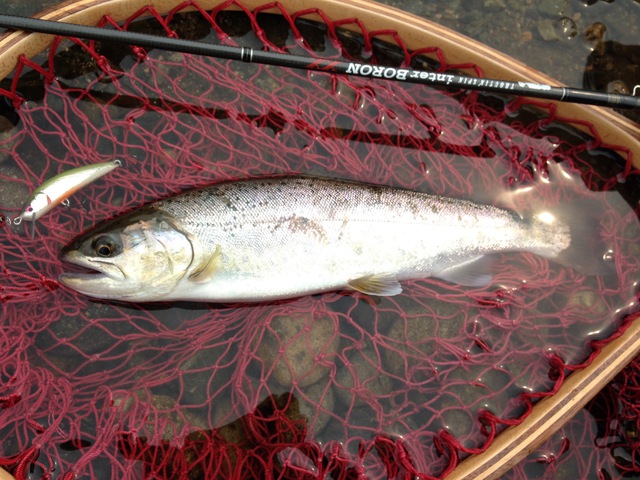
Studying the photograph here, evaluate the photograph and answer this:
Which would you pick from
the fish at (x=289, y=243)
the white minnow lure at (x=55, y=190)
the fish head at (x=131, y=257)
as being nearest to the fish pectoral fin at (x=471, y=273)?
the fish at (x=289, y=243)

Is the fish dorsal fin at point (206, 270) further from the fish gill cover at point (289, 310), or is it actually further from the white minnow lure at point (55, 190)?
the white minnow lure at point (55, 190)

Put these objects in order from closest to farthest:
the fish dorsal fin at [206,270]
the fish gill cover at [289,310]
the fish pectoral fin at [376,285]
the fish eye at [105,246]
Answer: the fish eye at [105,246]
the fish dorsal fin at [206,270]
the fish gill cover at [289,310]
the fish pectoral fin at [376,285]

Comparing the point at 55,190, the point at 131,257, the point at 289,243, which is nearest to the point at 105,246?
the point at 131,257

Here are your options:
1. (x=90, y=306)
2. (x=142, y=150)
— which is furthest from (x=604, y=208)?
(x=90, y=306)

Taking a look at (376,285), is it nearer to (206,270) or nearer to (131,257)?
→ (206,270)

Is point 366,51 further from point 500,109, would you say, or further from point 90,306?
point 90,306

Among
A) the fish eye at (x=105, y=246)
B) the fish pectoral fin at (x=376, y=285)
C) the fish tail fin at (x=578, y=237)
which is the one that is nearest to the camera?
the fish eye at (x=105, y=246)

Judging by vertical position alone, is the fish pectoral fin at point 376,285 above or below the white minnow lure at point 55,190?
below
